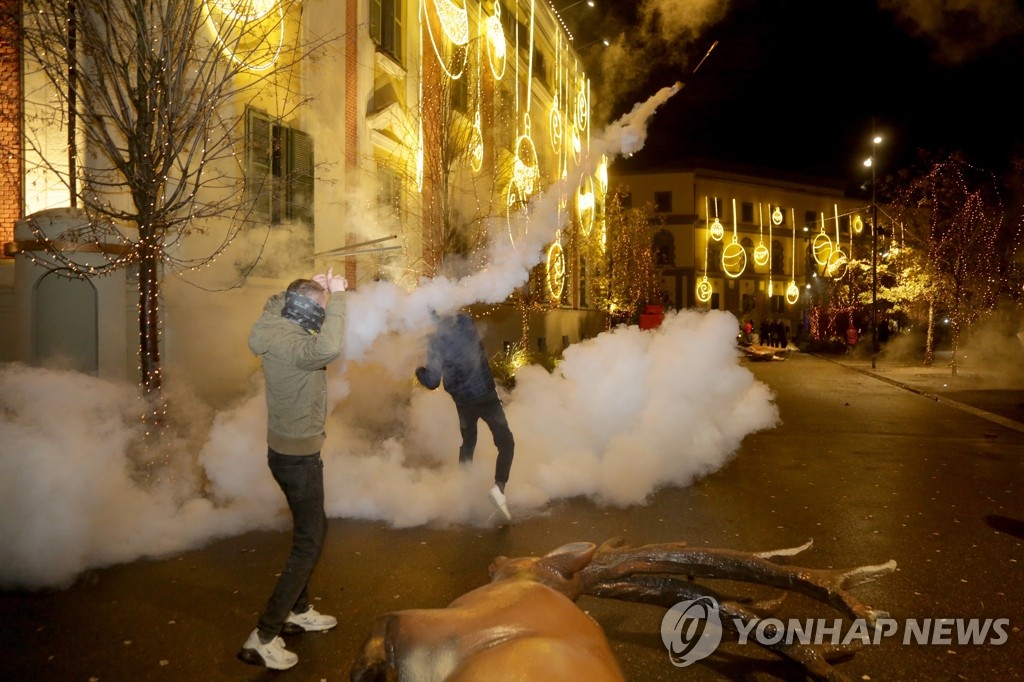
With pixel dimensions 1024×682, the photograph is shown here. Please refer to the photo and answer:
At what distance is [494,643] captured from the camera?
2.07m

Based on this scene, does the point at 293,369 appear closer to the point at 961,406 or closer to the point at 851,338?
the point at 961,406

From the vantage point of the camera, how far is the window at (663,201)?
6041cm

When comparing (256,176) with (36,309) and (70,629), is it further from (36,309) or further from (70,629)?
(70,629)

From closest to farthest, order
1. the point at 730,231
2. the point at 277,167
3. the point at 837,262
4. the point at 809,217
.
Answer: the point at 277,167, the point at 837,262, the point at 730,231, the point at 809,217

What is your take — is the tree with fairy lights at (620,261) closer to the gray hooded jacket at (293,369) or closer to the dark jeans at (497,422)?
the dark jeans at (497,422)

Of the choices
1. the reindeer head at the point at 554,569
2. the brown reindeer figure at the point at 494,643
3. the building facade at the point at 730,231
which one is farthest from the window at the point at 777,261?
the brown reindeer figure at the point at 494,643

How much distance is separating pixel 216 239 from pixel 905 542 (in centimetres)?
971

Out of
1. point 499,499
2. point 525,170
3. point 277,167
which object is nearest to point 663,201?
point 525,170

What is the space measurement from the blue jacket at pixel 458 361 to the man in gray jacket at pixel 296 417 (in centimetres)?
222

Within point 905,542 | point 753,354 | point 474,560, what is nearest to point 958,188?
point 753,354

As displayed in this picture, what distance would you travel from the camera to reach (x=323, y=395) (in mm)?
4039

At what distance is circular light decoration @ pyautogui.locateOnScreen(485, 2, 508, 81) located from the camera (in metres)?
18.7

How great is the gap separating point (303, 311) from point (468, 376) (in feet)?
8.17

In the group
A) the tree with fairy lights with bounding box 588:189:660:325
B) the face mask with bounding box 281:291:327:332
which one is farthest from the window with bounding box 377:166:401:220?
the tree with fairy lights with bounding box 588:189:660:325
